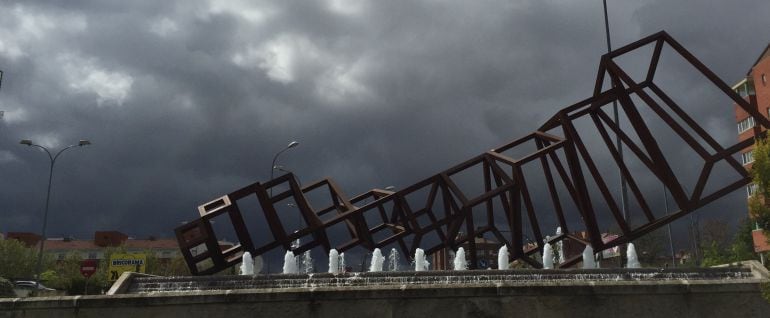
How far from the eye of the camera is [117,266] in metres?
54.6

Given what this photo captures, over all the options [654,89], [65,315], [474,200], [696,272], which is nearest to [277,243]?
[474,200]

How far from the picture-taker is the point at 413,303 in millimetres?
13141

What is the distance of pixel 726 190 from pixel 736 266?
734 centimetres

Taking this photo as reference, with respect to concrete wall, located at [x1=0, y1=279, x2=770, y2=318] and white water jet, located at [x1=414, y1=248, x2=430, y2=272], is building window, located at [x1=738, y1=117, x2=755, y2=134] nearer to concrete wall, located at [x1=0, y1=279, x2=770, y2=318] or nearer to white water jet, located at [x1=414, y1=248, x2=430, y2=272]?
white water jet, located at [x1=414, y1=248, x2=430, y2=272]

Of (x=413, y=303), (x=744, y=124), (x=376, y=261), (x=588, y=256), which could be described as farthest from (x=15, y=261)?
(x=744, y=124)

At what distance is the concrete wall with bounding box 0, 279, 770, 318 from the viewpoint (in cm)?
1313

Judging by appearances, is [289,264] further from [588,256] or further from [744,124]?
[744,124]

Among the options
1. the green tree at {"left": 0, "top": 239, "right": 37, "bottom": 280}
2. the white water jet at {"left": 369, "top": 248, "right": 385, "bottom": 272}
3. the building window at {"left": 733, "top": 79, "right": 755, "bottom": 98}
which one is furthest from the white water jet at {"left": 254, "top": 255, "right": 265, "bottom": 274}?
the green tree at {"left": 0, "top": 239, "right": 37, "bottom": 280}

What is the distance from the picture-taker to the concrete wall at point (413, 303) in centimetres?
1313

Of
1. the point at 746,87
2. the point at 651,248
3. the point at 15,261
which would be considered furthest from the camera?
the point at 651,248

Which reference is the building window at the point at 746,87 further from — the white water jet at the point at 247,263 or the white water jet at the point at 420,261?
the white water jet at the point at 247,263

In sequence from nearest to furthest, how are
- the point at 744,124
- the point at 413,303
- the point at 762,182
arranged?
the point at 762,182 → the point at 413,303 → the point at 744,124

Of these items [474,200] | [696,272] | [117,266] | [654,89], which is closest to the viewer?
[696,272]

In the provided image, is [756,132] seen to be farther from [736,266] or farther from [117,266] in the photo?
[117,266]
